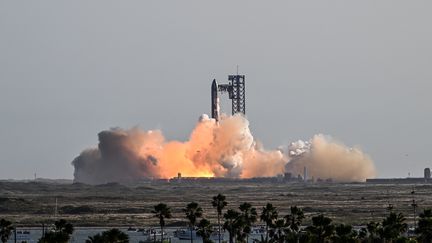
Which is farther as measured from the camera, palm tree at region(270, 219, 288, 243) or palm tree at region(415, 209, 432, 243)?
palm tree at region(270, 219, 288, 243)

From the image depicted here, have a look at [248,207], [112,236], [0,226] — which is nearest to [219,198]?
[248,207]

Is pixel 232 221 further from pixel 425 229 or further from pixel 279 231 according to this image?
pixel 425 229

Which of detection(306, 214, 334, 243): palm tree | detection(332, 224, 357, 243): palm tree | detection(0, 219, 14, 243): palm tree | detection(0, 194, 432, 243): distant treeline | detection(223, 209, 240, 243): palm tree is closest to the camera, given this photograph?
detection(0, 194, 432, 243): distant treeline

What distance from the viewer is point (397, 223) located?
14725 centimetres

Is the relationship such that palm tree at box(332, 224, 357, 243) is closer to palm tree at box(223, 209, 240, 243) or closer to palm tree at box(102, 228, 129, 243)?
palm tree at box(223, 209, 240, 243)

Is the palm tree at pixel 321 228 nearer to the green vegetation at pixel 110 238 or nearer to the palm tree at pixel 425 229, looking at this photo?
the palm tree at pixel 425 229

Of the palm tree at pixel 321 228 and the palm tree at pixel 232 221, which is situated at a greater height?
the palm tree at pixel 232 221

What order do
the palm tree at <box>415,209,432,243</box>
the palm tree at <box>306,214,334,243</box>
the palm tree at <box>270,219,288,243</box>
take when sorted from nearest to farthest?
the palm tree at <box>306,214,334,243</box>
the palm tree at <box>415,209,432,243</box>
the palm tree at <box>270,219,288,243</box>

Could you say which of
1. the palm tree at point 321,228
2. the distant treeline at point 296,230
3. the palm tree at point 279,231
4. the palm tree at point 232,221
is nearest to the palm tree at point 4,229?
the distant treeline at point 296,230

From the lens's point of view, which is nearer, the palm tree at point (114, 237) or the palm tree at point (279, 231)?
the palm tree at point (114, 237)

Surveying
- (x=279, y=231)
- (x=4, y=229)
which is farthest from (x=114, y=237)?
(x=279, y=231)

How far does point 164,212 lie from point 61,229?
56.3 ft

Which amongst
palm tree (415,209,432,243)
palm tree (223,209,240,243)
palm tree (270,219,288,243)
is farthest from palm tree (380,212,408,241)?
palm tree (223,209,240,243)

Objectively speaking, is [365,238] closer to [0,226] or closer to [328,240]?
[328,240]
